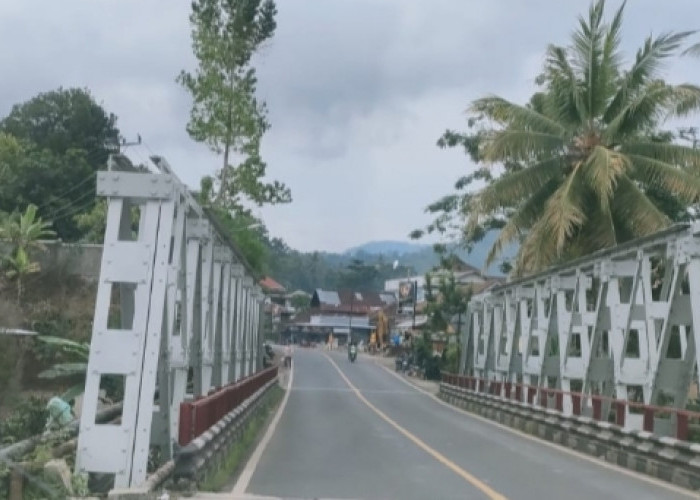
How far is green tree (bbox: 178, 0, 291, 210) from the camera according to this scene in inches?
1861

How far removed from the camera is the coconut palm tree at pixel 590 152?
26.2 metres

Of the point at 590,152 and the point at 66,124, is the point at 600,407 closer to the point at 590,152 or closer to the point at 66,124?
the point at 590,152

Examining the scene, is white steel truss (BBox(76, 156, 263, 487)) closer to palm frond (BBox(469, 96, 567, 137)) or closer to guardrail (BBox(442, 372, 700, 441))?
guardrail (BBox(442, 372, 700, 441))

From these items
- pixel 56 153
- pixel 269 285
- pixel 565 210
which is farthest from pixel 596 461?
pixel 269 285

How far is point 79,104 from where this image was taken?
222 feet

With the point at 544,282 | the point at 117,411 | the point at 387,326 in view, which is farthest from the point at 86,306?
the point at 387,326

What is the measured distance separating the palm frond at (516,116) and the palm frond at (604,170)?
195cm

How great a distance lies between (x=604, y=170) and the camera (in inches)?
1002

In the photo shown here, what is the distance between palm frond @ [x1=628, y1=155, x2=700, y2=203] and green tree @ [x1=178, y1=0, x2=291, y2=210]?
77.1ft

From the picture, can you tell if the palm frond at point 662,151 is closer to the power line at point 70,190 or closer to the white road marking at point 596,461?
the white road marking at point 596,461

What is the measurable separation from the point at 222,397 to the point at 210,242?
8.44 feet

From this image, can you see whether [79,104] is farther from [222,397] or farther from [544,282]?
[222,397]

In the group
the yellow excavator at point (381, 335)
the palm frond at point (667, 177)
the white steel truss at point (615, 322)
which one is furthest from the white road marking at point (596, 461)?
the yellow excavator at point (381, 335)

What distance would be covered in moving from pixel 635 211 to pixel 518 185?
3017 millimetres
